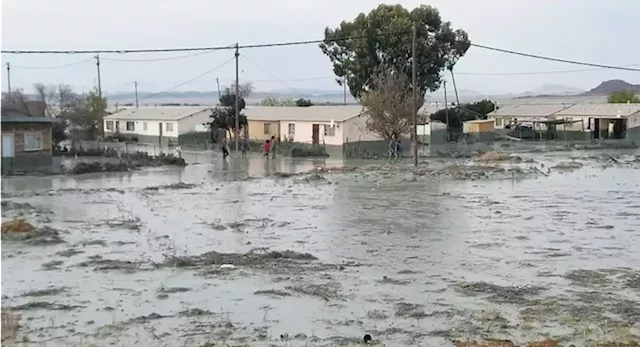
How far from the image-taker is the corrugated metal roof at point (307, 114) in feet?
155

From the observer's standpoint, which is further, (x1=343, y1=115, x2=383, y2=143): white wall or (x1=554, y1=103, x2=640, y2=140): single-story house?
(x1=554, y1=103, x2=640, y2=140): single-story house

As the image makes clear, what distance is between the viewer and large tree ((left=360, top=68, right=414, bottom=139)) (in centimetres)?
4228

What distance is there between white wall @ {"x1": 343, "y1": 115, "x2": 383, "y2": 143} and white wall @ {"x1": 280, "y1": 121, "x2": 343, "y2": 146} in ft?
1.31

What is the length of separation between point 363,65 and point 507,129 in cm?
1695

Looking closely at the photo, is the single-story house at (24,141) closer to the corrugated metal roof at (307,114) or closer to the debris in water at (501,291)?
the corrugated metal roof at (307,114)

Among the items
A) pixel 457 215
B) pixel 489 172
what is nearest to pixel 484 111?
pixel 489 172

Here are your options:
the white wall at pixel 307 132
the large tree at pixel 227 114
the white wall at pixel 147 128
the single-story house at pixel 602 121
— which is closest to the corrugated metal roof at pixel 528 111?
the single-story house at pixel 602 121

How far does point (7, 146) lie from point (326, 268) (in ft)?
83.4

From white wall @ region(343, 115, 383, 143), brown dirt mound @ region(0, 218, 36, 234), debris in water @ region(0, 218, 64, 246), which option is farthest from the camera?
white wall @ region(343, 115, 383, 143)

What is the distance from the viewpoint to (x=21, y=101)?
39.9 metres

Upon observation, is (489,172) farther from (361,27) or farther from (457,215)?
(361,27)

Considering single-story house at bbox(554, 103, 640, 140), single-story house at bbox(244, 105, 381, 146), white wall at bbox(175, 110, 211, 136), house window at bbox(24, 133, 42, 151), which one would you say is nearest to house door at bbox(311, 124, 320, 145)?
single-story house at bbox(244, 105, 381, 146)

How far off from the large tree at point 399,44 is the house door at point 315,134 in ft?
24.0

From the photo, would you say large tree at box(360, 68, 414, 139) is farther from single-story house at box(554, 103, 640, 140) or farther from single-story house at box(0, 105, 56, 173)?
single-story house at box(554, 103, 640, 140)
